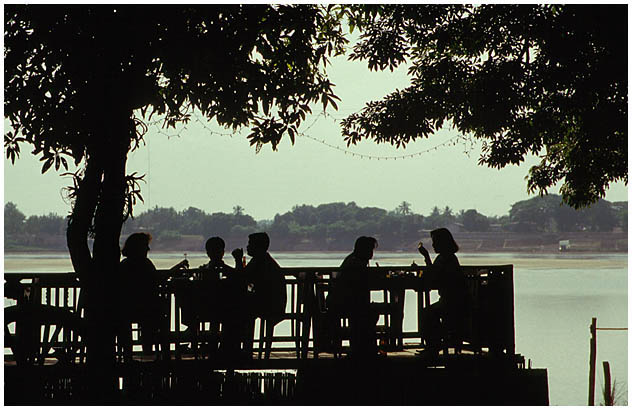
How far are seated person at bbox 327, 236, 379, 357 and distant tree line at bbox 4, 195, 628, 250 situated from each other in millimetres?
100742

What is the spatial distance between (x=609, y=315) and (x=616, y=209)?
44.2m

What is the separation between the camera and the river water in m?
52.4

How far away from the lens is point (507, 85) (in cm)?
1056

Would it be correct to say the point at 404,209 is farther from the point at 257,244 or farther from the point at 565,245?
the point at 257,244

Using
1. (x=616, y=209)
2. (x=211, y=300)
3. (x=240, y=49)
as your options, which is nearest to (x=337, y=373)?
(x=211, y=300)

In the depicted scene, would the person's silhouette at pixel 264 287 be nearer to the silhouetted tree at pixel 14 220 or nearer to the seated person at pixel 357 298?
the seated person at pixel 357 298

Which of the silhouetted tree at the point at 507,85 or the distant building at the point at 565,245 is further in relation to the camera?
the distant building at the point at 565,245

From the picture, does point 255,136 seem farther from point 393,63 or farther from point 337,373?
point 393,63

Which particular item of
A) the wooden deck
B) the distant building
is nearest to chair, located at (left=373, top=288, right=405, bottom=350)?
the wooden deck

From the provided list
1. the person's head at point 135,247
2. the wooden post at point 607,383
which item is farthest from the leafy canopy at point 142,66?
the wooden post at point 607,383

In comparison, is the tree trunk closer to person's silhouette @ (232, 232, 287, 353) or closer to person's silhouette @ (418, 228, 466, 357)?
person's silhouette @ (232, 232, 287, 353)

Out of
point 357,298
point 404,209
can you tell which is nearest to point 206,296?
point 357,298

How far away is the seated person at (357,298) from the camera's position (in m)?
6.84

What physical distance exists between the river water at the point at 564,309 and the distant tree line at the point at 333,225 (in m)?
2.37
